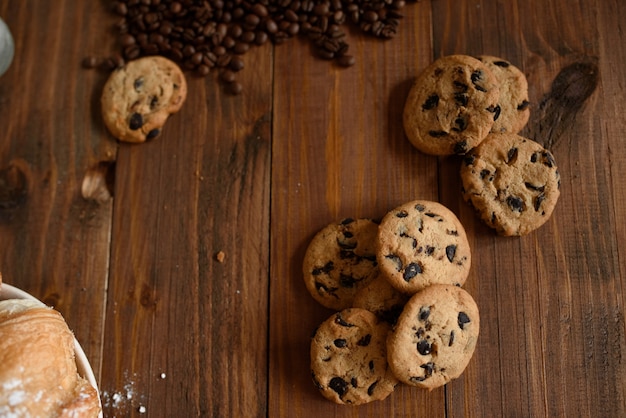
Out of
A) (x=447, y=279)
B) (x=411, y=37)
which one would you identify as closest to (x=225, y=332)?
(x=447, y=279)

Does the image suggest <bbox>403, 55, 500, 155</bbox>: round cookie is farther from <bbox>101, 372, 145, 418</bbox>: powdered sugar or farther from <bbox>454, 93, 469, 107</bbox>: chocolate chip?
<bbox>101, 372, 145, 418</bbox>: powdered sugar

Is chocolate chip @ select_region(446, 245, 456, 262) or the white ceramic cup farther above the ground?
the white ceramic cup

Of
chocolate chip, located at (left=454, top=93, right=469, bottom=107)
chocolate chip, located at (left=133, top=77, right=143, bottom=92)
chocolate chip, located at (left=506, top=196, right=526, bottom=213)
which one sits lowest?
chocolate chip, located at (left=506, top=196, right=526, bottom=213)

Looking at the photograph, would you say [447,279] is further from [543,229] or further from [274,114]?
[274,114]

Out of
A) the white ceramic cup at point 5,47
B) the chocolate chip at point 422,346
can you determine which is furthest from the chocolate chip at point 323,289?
the white ceramic cup at point 5,47

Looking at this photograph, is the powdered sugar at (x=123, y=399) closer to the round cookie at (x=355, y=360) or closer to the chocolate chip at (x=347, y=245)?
the round cookie at (x=355, y=360)

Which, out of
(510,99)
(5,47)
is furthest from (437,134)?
(5,47)

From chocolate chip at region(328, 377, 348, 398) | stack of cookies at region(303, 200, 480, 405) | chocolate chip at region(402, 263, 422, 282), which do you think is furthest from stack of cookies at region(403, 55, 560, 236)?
chocolate chip at region(328, 377, 348, 398)
